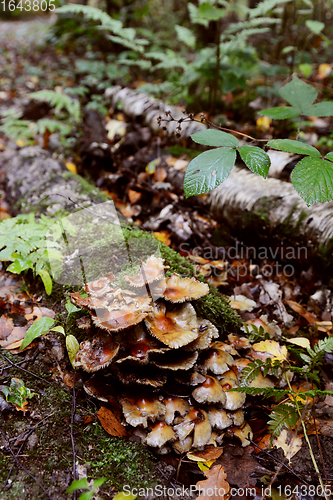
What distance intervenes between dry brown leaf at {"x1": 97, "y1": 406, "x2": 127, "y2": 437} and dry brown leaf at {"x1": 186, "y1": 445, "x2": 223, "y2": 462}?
0.50 metres

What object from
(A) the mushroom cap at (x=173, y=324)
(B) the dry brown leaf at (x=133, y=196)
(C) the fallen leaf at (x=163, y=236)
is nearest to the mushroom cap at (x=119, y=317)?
(A) the mushroom cap at (x=173, y=324)

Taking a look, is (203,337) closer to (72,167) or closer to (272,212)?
(272,212)

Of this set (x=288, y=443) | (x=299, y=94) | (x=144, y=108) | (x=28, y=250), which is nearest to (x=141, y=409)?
(x=288, y=443)

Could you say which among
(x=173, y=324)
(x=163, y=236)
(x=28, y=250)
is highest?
(x=28, y=250)

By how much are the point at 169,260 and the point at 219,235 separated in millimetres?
1350

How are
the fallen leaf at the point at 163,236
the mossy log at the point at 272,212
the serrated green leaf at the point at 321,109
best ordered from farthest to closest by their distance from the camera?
the fallen leaf at the point at 163,236, the mossy log at the point at 272,212, the serrated green leaf at the point at 321,109

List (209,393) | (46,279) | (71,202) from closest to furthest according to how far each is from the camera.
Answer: (209,393), (46,279), (71,202)

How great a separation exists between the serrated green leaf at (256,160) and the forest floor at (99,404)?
4.79 feet

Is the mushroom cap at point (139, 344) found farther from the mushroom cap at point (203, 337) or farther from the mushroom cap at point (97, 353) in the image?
the mushroom cap at point (203, 337)

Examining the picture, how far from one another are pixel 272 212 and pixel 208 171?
1730mm

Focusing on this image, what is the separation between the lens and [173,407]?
219 centimetres

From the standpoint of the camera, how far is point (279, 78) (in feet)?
25.1

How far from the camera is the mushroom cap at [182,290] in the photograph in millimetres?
2275

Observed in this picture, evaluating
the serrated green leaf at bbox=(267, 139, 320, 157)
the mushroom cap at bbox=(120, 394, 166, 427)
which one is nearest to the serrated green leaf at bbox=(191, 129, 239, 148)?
the serrated green leaf at bbox=(267, 139, 320, 157)
